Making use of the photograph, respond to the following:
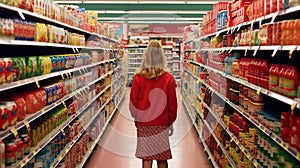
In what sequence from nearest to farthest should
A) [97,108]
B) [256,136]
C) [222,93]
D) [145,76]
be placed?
1. [256,136]
2. [145,76]
3. [222,93]
4. [97,108]

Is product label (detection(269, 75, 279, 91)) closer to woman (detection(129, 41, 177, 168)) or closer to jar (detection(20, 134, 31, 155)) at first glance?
woman (detection(129, 41, 177, 168))

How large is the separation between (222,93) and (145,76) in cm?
157

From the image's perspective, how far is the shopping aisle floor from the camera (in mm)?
5922

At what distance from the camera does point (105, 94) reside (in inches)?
335

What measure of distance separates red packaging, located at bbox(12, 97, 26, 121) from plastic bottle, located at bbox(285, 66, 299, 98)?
2106mm

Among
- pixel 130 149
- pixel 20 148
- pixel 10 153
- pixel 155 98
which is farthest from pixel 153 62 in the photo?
pixel 130 149

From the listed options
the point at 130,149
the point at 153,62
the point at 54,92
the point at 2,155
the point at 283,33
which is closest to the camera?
the point at 2,155

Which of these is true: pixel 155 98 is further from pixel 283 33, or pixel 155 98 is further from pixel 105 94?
pixel 105 94

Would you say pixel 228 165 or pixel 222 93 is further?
pixel 222 93

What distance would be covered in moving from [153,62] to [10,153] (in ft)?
6.60

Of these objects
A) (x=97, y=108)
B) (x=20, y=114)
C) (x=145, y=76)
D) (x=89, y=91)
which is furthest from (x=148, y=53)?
(x=97, y=108)

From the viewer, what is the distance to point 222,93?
5340 millimetres

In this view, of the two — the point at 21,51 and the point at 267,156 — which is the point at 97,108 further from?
the point at 267,156

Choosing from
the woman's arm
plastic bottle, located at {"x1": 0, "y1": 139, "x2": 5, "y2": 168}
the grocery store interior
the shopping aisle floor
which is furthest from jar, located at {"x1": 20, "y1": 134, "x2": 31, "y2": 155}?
the shopping aisle floor
